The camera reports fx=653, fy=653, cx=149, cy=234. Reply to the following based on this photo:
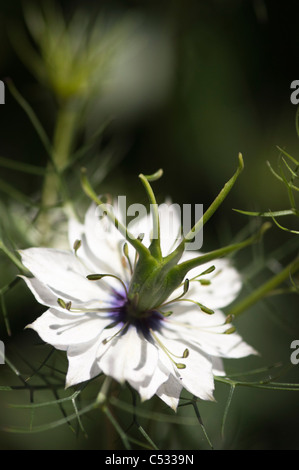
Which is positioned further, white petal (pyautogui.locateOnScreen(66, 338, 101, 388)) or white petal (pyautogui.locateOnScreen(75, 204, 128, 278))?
white petal (pyautogui.locateOnScreen(75, 204, 128, 278))

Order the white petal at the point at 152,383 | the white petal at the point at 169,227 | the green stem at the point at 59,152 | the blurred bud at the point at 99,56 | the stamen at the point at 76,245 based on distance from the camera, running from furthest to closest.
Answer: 1. the blurred bud at the point at 99,56
2. the green stem at the point at 59,152
3. the white petal at the point at 169,227
4. the stamen at the point at 76,245
5. the white petal at the point at 152,383

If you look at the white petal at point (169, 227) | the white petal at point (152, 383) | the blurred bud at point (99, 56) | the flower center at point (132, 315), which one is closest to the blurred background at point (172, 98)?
the blurred bud at point (99, 56)

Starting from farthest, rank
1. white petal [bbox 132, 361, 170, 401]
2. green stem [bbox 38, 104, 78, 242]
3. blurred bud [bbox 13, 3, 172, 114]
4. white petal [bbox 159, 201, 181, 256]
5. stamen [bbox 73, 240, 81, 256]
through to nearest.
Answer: blurred bud [bbox 13, 3, 172, 114] < green stem [bbox 38, 104, 78, 242] < white petal [bbox 159, 201, 181, 256] < stamen [bbox 73, 240, 81, 256] < white petal [bbox 132, 361, 170, 401]

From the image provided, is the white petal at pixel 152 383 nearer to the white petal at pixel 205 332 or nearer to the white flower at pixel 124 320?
the white flower at pixel 124 320

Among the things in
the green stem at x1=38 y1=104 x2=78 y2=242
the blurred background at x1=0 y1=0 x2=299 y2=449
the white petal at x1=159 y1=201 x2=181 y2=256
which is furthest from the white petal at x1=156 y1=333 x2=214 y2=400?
the blurred background at x1=0 y1=0 x2=299 y2=449

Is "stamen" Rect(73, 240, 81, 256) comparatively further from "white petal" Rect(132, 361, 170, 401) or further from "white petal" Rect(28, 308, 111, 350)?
"white petal" Rect(132, 361, 170, 401)

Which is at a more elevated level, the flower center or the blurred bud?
the blurred bud

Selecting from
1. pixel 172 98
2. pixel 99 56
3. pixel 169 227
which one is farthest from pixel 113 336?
pixel 172 98
